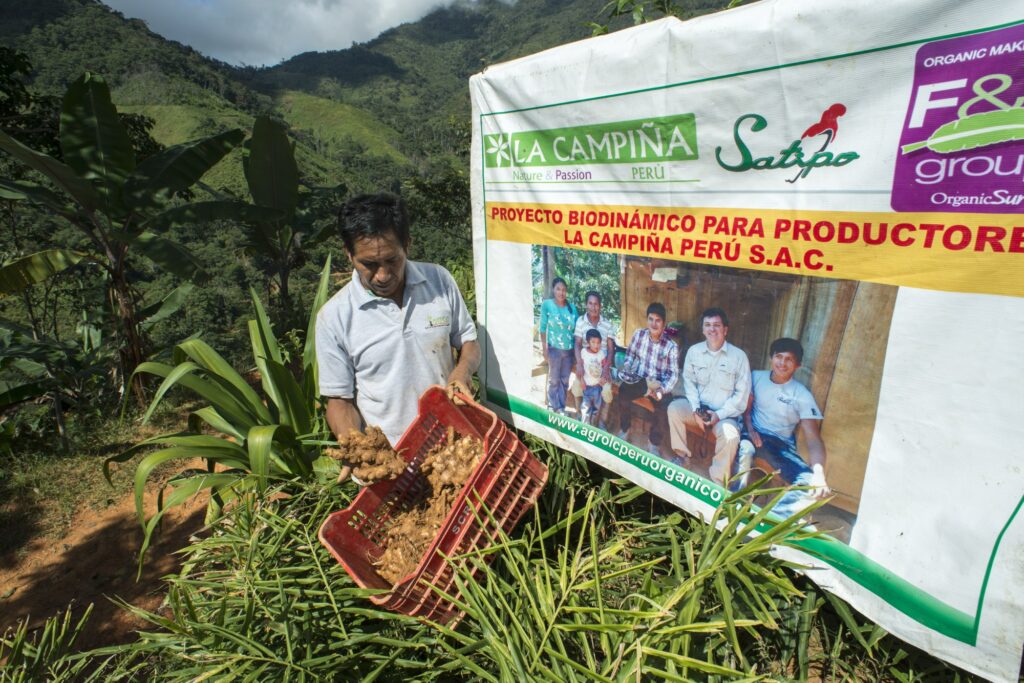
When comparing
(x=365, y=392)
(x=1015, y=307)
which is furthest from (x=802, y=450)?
(x=365, y=392)

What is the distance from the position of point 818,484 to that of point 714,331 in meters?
0.42

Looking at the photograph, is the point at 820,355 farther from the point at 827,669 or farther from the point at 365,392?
the point at 365,392

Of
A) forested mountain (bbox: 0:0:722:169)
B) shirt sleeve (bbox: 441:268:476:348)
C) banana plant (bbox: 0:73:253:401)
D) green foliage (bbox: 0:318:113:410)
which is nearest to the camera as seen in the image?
shirt sleeve (bbox: 441:268:476:348)

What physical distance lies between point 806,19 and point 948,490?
960 millimetres

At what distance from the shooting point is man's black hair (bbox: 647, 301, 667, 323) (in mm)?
1394

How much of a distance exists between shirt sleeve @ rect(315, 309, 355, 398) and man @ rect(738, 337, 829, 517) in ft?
4.15

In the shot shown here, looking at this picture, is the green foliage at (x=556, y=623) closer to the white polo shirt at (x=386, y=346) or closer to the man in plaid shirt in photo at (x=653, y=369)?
the man in plaid shirt in photo at (x=653, y=369)

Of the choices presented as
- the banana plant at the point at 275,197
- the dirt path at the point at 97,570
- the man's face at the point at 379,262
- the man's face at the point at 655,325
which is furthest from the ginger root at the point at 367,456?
the banana plant at the point at 275,197

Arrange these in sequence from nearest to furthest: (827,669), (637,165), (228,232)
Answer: (637,165) → (827,669) → (228,232)

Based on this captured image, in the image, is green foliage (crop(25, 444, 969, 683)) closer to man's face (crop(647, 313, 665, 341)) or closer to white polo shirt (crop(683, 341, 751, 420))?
white polo shirt (crop(683, 341, 751, 420))

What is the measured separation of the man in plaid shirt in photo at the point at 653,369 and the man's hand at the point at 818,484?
0.38 metres

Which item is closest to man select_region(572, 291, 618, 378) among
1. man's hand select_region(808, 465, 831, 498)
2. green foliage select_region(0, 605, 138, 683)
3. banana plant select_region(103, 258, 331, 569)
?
man's hand select_region(808, 465, 831, 498)

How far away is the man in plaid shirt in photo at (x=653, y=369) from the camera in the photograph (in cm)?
141

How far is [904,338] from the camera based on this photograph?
101 cm
